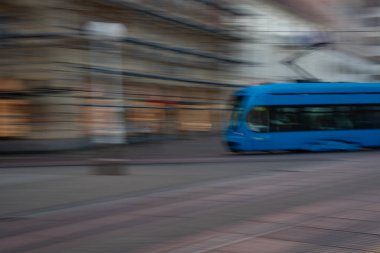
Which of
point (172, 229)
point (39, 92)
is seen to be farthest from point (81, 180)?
point (39, 92)

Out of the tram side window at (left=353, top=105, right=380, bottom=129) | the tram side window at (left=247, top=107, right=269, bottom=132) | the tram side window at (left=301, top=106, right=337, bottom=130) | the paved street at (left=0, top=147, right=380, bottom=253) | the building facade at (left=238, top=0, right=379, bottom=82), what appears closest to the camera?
the paved street at (left=0, top=147, right=380, bottom=253)

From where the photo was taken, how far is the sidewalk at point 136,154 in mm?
17638

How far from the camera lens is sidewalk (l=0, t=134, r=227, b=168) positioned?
57.9 feet

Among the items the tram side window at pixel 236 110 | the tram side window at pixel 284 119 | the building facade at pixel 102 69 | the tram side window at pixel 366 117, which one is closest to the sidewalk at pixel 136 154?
the building facade at pixel 102 69

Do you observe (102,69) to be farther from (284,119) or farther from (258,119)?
(284,119)

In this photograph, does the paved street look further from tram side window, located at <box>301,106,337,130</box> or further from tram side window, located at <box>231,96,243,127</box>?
Result: tram side window, located at <box>301,106,337,130</box>

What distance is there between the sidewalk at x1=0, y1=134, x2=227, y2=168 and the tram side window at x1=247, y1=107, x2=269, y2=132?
65.1 inches

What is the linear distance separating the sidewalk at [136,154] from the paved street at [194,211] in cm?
379

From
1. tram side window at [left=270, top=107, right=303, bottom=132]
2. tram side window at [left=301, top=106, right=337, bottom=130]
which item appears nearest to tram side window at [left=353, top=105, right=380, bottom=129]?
tram side window at [left=301, top=106, right=337, bottom=130]

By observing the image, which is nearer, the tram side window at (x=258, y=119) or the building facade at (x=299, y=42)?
the tram side window at (x=258, y=119)

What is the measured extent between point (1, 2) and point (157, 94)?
1003 cm

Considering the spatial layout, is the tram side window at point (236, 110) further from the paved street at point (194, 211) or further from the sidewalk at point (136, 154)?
the paved street at point (194, 211)

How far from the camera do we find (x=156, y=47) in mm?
27344

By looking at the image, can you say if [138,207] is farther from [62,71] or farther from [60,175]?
[62,71]
